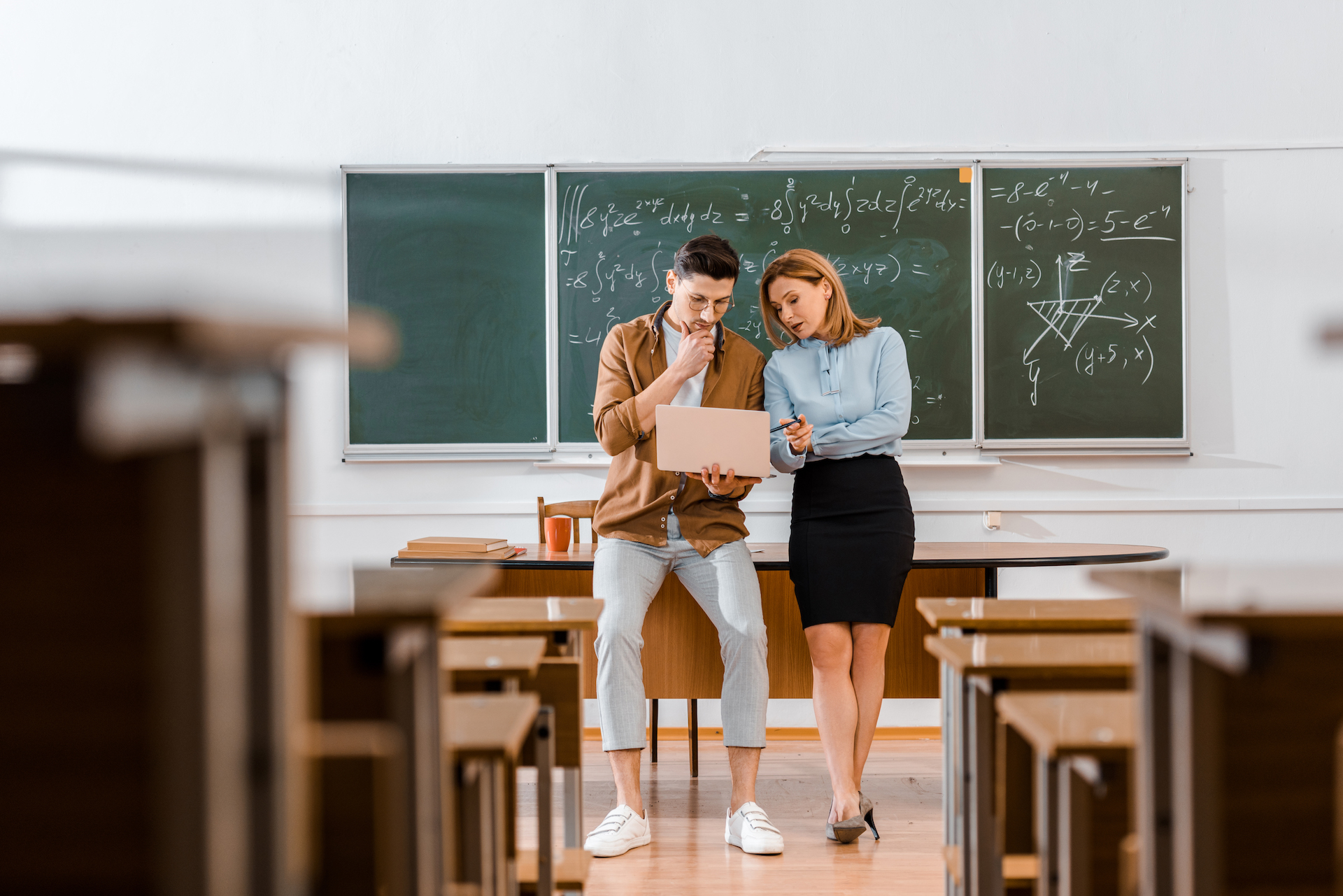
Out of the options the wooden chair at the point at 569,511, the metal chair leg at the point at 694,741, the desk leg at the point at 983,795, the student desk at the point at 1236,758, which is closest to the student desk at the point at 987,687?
the desk leg at the point at 983,795

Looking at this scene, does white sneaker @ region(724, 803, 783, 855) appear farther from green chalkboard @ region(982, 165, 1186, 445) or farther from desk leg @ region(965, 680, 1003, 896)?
green chalkboard @ region(982, 165, 1186, 445)

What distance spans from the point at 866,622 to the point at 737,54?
210 cm

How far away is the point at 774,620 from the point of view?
2.71 m

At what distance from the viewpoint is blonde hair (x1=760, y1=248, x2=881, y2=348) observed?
2.29 meters

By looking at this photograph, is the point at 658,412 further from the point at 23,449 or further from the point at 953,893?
the point at 23,449

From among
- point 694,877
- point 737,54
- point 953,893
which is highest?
point 737,54

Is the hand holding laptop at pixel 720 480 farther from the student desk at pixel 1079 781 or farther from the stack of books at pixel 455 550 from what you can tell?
the student desk at pixel 1079 781

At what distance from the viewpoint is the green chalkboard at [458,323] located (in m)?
3.31

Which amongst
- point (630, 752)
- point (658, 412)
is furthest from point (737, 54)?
point (630, 752)

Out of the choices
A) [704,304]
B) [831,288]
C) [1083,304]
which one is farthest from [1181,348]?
[704,304]

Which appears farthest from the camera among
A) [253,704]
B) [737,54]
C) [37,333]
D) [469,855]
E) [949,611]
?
[737,54]

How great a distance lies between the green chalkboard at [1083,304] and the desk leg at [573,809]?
7.14 ft

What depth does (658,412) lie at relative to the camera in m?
2.11

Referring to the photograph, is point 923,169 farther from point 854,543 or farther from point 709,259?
point 854,543
